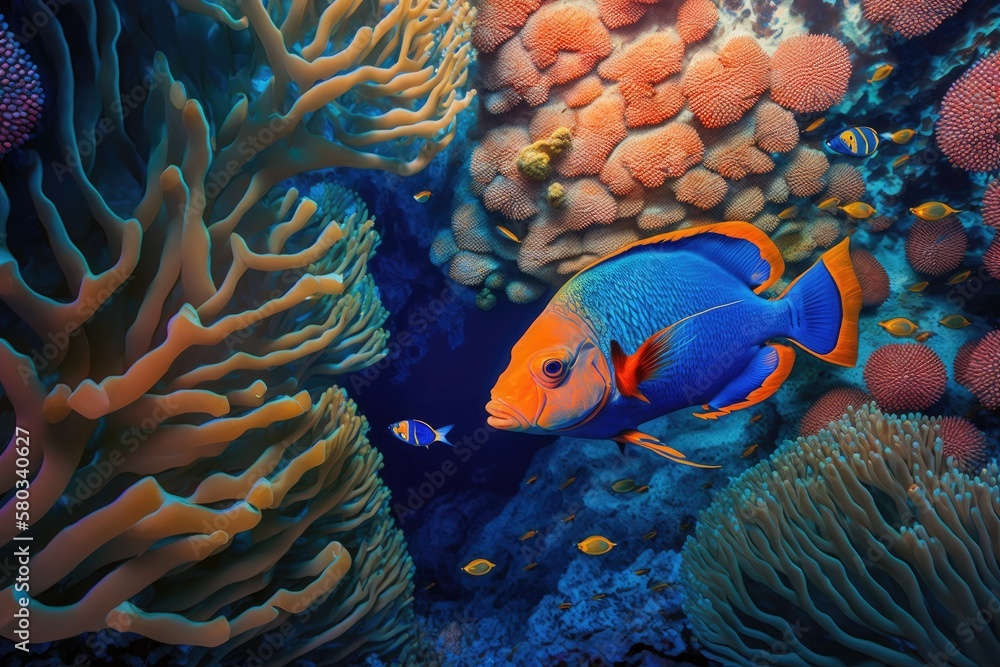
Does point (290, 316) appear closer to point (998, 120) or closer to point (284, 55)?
point (284, 55)

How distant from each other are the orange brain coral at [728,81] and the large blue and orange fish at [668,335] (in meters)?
1.63

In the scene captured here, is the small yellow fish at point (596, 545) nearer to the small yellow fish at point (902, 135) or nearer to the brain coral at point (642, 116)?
the brain coral at point (642, 116)

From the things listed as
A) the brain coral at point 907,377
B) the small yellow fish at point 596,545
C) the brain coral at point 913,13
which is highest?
the brain coral at point 913,13

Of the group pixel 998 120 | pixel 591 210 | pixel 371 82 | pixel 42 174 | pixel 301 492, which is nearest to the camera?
pixel 42 174

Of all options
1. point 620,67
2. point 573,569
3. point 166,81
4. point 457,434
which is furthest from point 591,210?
point 573,569

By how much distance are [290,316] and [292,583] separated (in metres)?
1.22

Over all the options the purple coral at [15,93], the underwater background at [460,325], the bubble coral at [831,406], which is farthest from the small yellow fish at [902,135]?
the purple coral at [15,93]

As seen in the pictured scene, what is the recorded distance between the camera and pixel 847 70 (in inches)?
135

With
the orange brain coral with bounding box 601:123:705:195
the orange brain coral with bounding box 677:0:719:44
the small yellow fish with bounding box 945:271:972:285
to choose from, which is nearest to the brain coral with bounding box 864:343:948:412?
the small yellow fish with bounding box 945:271:972:285

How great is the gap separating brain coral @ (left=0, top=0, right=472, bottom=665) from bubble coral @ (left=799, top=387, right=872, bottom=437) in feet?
10.7

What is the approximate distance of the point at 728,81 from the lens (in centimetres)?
333

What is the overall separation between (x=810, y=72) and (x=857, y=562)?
2.97m

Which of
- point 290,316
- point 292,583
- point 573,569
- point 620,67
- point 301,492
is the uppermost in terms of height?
point 620,67

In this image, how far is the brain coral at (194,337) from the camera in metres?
1.63
